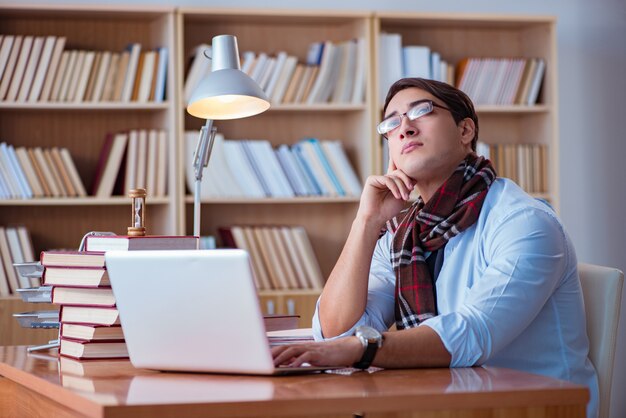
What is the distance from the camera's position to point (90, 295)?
1.84 m

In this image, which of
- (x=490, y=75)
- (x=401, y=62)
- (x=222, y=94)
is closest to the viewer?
(x=222, y=94)

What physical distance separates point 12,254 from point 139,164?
61 cm

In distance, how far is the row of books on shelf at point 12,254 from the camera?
3656 mm

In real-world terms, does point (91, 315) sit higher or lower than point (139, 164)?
lower

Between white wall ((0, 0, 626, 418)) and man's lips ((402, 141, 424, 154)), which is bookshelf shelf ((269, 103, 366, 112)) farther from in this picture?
man's lips ((402, 141, 424, 154))

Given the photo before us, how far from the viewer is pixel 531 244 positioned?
1760 mm

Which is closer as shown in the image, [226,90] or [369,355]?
[369,355]

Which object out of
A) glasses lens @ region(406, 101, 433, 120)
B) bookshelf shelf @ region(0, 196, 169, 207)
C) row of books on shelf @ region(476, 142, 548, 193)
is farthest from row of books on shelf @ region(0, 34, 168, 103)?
glasses lens @ region(406, 101, 433, 120)

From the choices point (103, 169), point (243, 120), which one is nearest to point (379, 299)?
point (103, 169)

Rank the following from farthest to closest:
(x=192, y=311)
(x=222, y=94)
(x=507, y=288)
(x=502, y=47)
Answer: (x=502, y=47), (x=222, y=94), (x=507, y=288), (x=192, y=311)

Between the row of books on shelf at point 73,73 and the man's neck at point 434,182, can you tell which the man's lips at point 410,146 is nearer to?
the man's neck at point 434,182

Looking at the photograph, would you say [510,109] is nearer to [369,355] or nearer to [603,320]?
[603,320]

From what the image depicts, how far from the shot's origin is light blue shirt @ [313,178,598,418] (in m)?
1.64

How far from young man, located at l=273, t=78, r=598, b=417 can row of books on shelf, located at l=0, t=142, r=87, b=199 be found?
74.5 inches
